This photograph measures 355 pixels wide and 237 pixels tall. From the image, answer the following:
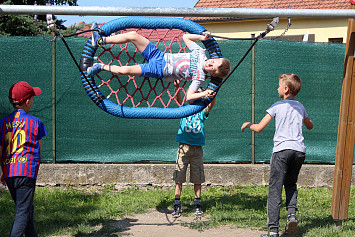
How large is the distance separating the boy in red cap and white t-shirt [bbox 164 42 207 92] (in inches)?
56.4

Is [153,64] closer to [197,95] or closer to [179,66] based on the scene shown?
[179,66]

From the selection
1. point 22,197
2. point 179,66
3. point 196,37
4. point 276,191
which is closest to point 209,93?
point 179,66

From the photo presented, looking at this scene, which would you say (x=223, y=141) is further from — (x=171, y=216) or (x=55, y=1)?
(x=55, y=1)

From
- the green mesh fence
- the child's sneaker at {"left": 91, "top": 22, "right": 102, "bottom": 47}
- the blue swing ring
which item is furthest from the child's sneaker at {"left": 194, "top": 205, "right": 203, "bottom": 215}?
the child's sneaker at {"left": 91, "top": 22, "right": 102, "bottom": 47}

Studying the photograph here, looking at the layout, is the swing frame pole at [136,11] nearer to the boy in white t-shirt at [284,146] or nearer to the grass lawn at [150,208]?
the boy in white t-shirt at [284,146]

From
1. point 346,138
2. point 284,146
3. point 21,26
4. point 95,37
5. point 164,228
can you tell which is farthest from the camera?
point 21,26

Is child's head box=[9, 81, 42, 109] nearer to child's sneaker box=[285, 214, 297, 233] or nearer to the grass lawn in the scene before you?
the grass lawn

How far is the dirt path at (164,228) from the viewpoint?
4.86 metres

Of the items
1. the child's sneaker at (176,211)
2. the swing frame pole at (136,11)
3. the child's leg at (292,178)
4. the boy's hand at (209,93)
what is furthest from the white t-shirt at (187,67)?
the child's sneaker at (176,211)

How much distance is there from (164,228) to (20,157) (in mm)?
1905

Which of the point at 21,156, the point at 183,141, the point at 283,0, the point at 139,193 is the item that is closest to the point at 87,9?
the point at 21,156

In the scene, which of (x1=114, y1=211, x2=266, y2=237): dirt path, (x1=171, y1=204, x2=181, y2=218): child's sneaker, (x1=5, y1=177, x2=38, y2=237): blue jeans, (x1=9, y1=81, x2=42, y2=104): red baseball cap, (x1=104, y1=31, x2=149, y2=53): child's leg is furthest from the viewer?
(x1=171, y1=204, x2=181, y2=218): child's sneaker

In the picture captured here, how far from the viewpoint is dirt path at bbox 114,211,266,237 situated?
4863 millimetres

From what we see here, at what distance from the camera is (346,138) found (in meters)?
4.84
